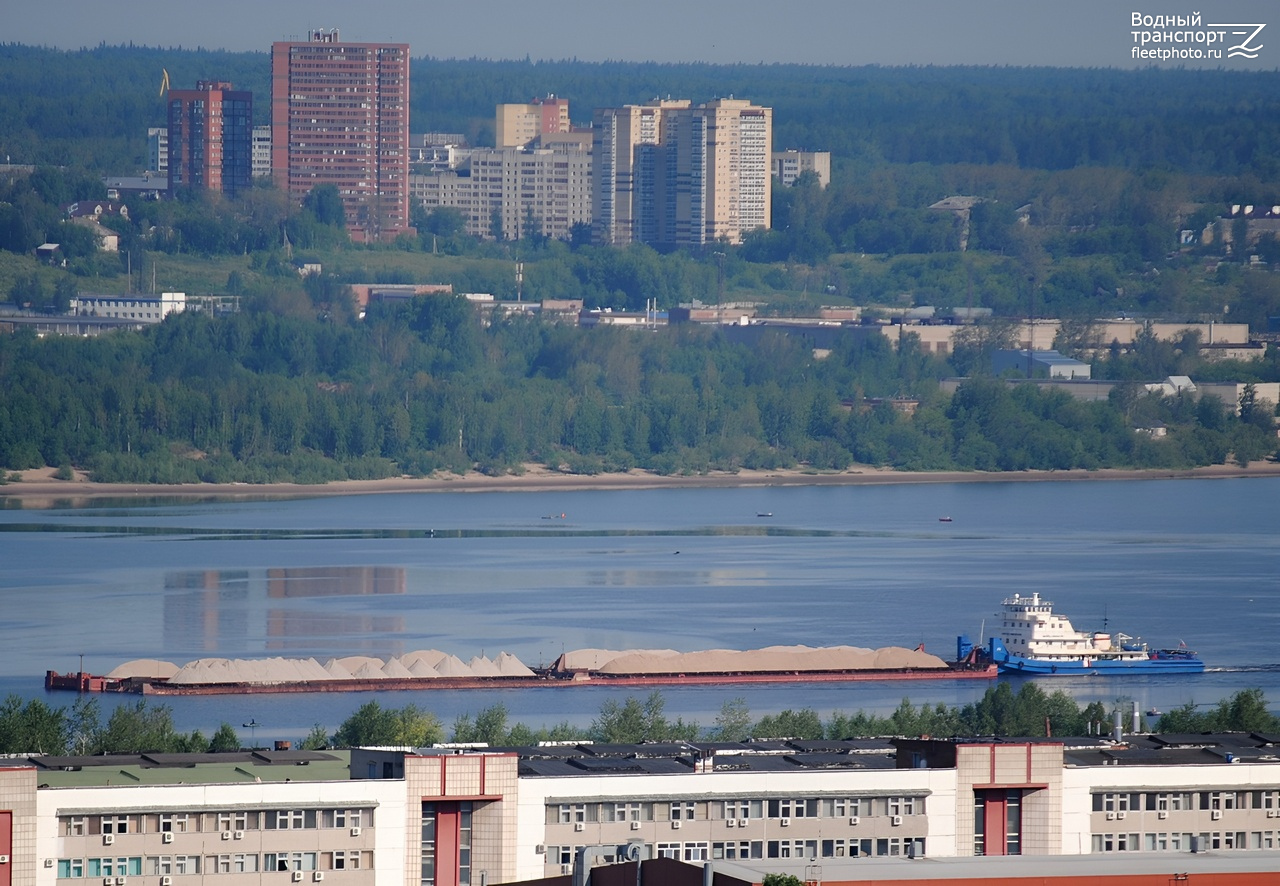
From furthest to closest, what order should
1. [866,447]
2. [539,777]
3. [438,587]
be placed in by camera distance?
[866,447]
[438,587]
[539,777]

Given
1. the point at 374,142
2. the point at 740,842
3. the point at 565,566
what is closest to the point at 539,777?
the point at 740,842

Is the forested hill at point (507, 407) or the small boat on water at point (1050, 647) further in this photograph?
the forested hill at point (507, 407)

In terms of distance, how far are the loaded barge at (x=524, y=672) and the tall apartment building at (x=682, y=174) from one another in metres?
54.5

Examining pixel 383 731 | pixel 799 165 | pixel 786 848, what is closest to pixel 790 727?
pixel 383 731

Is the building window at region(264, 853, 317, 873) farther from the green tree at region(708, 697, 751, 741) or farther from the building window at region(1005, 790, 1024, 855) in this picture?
the green tree at region(708, 697, 751, 741)

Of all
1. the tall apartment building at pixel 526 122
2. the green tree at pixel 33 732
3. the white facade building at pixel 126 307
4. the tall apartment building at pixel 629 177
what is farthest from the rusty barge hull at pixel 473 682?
the tall apartment building at pixel 526 122

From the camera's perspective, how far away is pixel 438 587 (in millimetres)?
33312

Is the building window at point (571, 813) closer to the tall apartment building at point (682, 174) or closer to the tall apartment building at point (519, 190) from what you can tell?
the tall apartment building at point (682, 174)

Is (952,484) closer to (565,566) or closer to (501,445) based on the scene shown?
(501,445)

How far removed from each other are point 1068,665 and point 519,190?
187 feet

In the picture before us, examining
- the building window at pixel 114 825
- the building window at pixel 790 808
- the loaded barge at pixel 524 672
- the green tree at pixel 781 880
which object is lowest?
the loaded barge at pixel 524 672

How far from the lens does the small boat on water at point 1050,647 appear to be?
27.6 m

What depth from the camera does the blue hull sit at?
26.9 meters

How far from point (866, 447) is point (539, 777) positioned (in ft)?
157
